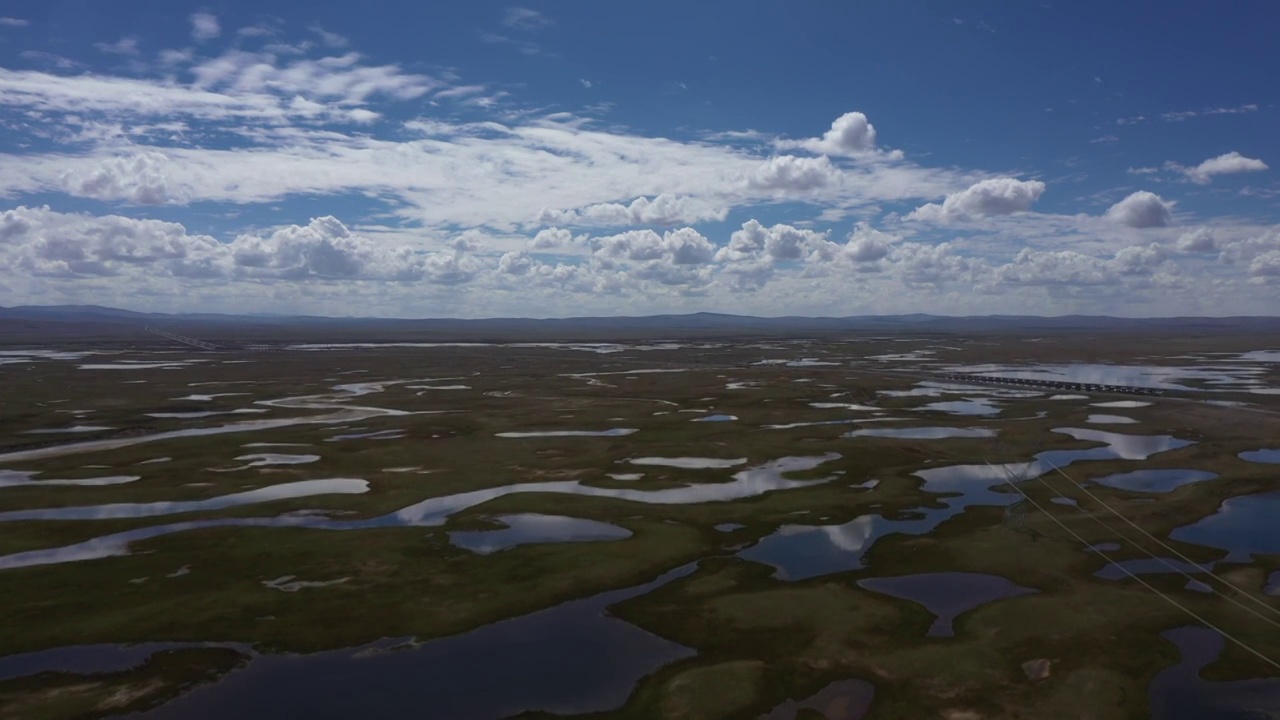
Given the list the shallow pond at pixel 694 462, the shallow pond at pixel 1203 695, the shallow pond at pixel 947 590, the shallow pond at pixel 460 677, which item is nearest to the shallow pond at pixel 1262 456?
the shallow pond at pixel 694 462

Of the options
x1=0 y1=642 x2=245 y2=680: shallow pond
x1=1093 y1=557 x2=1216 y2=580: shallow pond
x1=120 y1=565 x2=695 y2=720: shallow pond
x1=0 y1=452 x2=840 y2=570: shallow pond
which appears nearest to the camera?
x1=120 y1=565 x2=695 y2=720: shallow pond

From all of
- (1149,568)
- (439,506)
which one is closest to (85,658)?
(439,506)

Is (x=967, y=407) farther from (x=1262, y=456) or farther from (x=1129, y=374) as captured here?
(x=1129, y=374)

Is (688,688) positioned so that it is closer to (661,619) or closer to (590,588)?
(661,619)

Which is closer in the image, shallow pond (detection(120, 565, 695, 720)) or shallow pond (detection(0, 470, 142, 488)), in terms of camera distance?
shallow pond (detection(120, 565, 695, 720))

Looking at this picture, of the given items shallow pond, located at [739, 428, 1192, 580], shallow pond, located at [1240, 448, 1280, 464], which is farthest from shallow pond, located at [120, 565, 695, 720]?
shallow pond, located at [1240, 448, 1280, 464]

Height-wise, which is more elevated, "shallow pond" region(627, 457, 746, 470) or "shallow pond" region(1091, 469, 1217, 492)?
"shallow pond" region(1091, 469, 1217, 492)

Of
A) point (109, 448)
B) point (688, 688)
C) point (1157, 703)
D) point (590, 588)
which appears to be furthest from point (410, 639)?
point (109, 448)

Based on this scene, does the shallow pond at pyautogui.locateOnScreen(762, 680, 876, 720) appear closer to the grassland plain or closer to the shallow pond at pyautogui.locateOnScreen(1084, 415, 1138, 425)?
the grassland plain

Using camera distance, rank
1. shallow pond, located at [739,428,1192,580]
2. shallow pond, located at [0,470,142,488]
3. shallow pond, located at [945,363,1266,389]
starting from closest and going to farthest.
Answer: shallow pond, located at [739,428,1192,580], shallow pond, located at [0,470,142,488], shallow pond, located at [945,363,1266,389]
